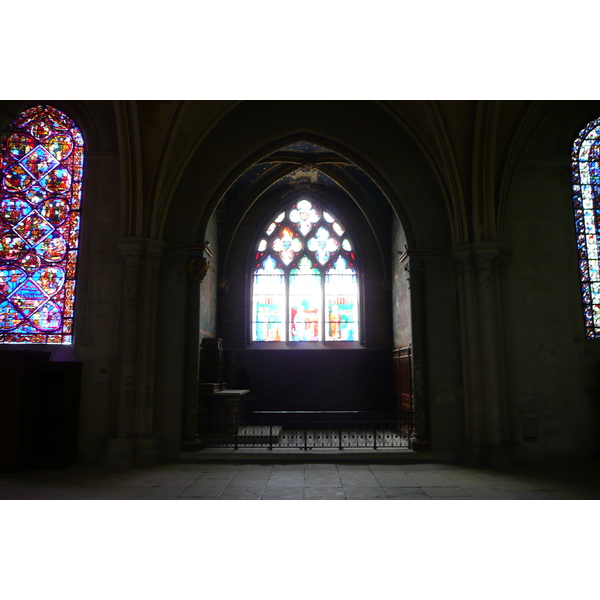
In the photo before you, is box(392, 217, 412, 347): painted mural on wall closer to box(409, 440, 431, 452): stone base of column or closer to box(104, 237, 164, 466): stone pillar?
box(409, 440, 431, 452): stone base of column

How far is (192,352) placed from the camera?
893 cm

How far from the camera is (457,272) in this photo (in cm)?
882

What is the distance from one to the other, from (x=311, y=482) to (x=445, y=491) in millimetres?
1906

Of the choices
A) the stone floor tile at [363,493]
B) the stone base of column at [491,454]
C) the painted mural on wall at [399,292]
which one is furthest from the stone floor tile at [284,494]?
the painted mural on wall at [399,292]

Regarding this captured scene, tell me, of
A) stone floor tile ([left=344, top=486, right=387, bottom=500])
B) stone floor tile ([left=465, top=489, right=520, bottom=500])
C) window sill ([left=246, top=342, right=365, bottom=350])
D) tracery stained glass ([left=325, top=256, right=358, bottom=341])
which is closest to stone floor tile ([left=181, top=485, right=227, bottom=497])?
stone floor tile ([left=344, top=486, right=387, bottom=500])

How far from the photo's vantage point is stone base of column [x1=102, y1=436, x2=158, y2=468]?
26.0 ft

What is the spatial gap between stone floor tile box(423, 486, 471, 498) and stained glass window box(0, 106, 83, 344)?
6.81 metres

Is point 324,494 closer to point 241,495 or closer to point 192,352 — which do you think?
point 241,495

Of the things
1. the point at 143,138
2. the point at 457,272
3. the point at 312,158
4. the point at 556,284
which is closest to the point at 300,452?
the point at 457,272

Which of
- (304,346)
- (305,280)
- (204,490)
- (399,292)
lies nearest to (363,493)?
(204,490)

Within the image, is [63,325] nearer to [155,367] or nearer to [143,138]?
[155,367]

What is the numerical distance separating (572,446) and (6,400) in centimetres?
986

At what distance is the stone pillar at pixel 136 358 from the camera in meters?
8.06

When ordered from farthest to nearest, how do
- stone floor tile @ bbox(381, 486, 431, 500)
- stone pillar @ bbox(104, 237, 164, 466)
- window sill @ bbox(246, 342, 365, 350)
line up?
window sill @ bbox(246, 342, 365, 350) → stone pillar @ bbox(104, 237, 164, 466) → stone floor tile @ bbox(381, 486, 431, 500)
